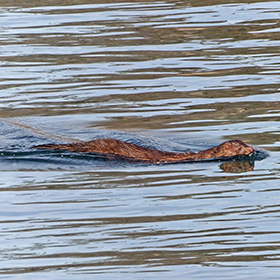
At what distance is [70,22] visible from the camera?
2239 cm

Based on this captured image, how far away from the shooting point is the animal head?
473 inches

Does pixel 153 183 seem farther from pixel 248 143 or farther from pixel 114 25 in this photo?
pixel 114 25

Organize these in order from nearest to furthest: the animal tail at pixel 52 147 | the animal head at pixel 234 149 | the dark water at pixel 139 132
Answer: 1. the dark water at pixel 139 132
2. the animal head at pixel 234 149
3. the animal tail at pixel 52 147

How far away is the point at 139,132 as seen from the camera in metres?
14.1

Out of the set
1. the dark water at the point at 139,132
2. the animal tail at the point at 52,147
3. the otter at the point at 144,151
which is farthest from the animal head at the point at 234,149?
the animal tail at the point at 52,147

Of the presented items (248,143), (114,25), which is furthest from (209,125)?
(114,25)

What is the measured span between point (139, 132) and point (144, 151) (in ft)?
4.97

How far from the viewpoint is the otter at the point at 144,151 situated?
12.1m

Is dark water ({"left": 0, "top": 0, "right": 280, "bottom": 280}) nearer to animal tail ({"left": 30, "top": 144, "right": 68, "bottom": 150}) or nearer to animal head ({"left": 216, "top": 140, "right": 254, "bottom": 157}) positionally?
animal head ({"left": 216, "top": 140, "right": 254, "bottom": 157})

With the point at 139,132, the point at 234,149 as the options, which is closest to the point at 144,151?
the point at 234,149

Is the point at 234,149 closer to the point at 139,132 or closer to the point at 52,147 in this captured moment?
the point at 139,132

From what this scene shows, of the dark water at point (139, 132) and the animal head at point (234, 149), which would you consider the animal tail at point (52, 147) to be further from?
the animal head at point (234, 149)

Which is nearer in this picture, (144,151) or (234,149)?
(234,149)

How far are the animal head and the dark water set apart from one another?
0.48 ft
